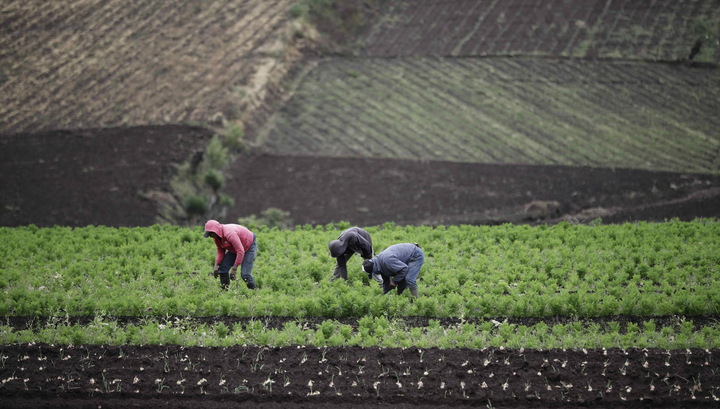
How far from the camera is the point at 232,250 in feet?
43.8

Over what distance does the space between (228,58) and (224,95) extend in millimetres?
3779

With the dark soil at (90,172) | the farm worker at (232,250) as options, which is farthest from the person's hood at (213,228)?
the dark soil at (90,172)

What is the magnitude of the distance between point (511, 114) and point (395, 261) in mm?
21830

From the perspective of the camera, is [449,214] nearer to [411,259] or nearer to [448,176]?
[448,176]

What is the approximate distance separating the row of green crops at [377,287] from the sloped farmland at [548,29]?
21.3m

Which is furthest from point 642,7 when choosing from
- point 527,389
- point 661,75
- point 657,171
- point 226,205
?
point 527,389

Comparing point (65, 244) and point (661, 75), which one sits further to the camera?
point (661, 75)

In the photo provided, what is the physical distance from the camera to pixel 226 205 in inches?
1088

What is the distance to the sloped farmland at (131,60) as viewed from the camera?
111ft

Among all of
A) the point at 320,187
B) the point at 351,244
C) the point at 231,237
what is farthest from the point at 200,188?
the point at 351,244

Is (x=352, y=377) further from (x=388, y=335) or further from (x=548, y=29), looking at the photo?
(x=548, y=29)

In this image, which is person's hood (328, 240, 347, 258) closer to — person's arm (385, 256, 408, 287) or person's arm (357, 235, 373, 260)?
person's arm (357, 235, 373, 260)

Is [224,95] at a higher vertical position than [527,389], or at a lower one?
lower

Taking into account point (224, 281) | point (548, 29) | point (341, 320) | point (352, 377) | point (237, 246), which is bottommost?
point (548, 29)
